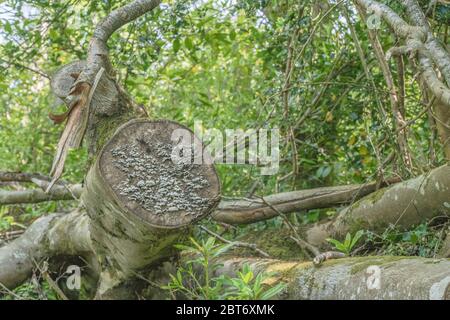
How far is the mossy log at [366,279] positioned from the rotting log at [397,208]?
656 millimetres

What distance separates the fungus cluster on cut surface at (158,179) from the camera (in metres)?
2.14

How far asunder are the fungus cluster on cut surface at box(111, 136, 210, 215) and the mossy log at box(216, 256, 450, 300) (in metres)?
0.39

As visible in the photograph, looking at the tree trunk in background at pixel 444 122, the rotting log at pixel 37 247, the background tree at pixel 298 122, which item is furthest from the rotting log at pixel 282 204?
the rotting log at pixel 37 247

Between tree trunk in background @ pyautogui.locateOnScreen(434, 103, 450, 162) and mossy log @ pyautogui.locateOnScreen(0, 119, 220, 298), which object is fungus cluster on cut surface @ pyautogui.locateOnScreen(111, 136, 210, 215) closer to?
mossy log @ pyautogui.locateOnScreen(0, 119, 220, 298)

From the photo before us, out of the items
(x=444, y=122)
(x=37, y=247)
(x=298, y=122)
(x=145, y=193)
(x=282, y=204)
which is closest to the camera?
(x=145, y=193)

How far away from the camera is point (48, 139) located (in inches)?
200

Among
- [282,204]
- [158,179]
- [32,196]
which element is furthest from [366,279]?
[32,196]

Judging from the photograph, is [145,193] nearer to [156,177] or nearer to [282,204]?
[156,177]

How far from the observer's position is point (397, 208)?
2734 mm

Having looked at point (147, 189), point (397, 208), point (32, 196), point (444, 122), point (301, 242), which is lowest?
point (301, 242)

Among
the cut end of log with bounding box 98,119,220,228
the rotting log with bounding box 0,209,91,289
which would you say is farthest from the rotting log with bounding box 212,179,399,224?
the cut end of log with bounding box 98,119,220,228

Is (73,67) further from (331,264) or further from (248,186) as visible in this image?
(248,186)

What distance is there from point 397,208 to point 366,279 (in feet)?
3.09

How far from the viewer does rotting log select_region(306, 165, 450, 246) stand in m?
2.55
